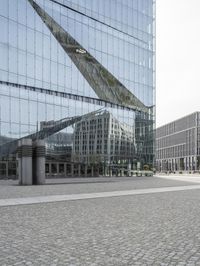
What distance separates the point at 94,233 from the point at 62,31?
49841 mm

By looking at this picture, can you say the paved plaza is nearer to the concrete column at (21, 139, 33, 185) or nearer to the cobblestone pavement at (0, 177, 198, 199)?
the cobblestone pavement at (0, 177, 198, 199)

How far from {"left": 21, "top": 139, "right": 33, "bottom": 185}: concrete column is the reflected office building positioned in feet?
42.7

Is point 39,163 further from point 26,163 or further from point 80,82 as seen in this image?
point 80,82

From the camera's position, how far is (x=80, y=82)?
58219mm

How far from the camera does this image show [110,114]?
62.8m

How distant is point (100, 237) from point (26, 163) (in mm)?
26376

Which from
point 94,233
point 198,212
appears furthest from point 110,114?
point 94,233

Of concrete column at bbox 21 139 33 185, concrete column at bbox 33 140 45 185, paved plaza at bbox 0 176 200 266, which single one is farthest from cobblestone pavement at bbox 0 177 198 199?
paved plaza at bbox 0 176 200 266

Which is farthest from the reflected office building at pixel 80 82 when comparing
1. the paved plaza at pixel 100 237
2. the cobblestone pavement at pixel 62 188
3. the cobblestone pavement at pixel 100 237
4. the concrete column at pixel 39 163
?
the paved plaza at pixel 100 237

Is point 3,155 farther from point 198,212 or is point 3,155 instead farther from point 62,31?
point 198,212

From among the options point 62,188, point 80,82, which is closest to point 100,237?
point 62,188

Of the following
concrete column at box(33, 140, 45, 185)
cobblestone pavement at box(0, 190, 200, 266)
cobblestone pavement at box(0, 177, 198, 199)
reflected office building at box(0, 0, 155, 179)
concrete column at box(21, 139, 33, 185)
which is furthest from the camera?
reflected office building at box(0, 0, 155, 179)

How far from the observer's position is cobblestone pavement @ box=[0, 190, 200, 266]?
22.8 feet

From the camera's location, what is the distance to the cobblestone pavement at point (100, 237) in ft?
22.8
